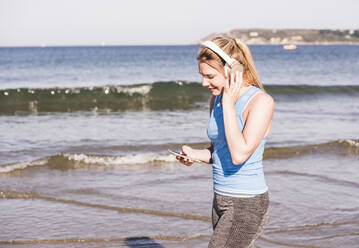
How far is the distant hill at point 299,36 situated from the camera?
538 ft

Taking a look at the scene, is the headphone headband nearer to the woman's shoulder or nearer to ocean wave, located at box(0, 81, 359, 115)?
the woman's shoulder

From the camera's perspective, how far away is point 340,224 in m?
5.94

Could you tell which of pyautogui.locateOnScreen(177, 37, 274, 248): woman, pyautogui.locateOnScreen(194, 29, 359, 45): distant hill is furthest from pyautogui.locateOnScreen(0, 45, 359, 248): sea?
pyautogui.locateOnScreen(194, 29, 359, 45): distant hill

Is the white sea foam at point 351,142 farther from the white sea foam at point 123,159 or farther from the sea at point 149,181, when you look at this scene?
the white sea foam at point 123,159

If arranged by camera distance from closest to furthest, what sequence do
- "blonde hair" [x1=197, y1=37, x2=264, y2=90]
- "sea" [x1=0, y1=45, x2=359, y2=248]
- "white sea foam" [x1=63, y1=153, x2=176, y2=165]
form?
"blonde hair" [x1=197, y1=37, x2=264, y2=90], "sea" [x1=0, y1=45, x2=359, y2=248], "white sea foam" [x1=63, y1=153, x2=176, y2=165]

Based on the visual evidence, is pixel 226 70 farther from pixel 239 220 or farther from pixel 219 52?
pixel 239 220

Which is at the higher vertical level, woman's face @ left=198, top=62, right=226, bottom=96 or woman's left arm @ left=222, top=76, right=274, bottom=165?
woman's face @ left=198, top=62, right=226, bottom=96

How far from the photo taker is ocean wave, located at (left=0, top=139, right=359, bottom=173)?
9.34 metres

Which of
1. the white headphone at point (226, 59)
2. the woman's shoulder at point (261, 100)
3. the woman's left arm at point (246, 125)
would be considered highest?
the white headphone at point (226, 59)

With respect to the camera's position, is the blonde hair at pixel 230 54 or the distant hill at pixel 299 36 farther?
the distant hill at pixel 299 36

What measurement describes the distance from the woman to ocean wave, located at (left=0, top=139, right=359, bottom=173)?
6.46m

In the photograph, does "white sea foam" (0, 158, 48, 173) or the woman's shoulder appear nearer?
the woman's shoulder

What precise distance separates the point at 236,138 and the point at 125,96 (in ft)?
68.7

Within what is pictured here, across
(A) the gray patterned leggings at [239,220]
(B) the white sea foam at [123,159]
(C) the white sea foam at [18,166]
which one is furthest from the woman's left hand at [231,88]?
(C) the white sea foam at [18,166]
